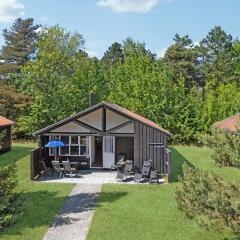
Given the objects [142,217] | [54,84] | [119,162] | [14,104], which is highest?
[54,84]

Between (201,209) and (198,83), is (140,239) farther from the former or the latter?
(198,83)

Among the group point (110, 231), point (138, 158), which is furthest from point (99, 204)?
point (138, 158)

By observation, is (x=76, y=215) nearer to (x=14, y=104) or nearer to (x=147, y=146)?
(x=147, y=146)

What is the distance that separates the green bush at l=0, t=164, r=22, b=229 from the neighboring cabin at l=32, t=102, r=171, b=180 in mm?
8259

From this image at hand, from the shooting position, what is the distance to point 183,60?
66125 millimetres

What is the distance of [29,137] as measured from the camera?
47531 millimetres

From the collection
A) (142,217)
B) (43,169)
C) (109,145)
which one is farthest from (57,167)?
(142,217)

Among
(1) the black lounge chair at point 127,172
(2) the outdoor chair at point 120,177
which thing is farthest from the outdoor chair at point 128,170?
(2) the outdoor chair at point 120,177

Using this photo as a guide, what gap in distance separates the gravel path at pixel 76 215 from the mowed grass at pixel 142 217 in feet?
1.07

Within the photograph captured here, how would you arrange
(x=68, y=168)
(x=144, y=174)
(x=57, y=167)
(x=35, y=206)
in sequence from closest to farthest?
(x=35, y=206) < (x=144, y=174) < (x=57, y=167) < (x=68, y=168)

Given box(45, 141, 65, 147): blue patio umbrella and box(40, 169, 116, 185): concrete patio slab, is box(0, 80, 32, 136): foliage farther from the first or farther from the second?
box(40, 169, 116, 185): concrete patio slab

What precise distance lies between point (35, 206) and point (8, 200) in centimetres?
362

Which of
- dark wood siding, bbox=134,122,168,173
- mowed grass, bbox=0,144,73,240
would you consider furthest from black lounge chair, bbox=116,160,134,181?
mowed grass, bbox=0,144,73,240

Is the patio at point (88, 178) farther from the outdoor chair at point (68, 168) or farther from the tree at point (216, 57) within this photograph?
the tree at point (216, 57)
